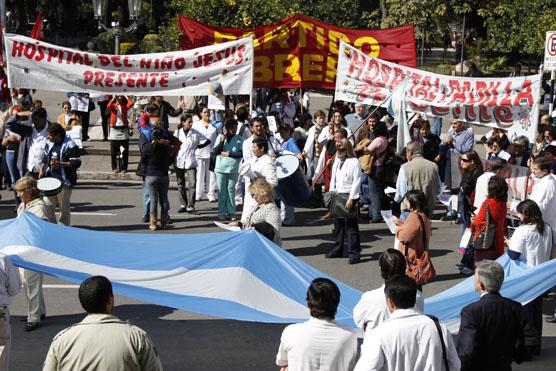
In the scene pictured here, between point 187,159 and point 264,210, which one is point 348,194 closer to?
point 264,210

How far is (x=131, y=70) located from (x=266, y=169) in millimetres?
3103

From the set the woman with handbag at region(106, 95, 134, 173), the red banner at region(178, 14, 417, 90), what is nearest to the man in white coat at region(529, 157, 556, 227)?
the red banner at region(178, 14, 417, 90)

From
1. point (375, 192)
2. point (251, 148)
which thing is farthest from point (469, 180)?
point (251, 148)

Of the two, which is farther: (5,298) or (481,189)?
(481,189)

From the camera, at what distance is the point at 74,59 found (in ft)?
50.1

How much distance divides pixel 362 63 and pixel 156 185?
150 inches

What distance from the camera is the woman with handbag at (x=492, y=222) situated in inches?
439

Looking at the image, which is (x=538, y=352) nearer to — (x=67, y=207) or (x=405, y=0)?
(x=67, y=207)

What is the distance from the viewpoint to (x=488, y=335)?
679cm

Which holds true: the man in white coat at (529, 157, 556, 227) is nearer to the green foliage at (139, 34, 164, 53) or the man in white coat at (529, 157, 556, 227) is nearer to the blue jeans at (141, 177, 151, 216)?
the blue jeans at (141, 177, 151, 216)

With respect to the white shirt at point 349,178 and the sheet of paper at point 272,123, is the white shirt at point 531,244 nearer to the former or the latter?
the white shirt at point 349,178

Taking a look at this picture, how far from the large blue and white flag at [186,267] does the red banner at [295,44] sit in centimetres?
791

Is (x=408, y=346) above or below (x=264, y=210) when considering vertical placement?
below

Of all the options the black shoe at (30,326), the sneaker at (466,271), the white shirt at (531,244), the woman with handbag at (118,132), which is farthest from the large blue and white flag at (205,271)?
the woman with handbag at (118,132)
